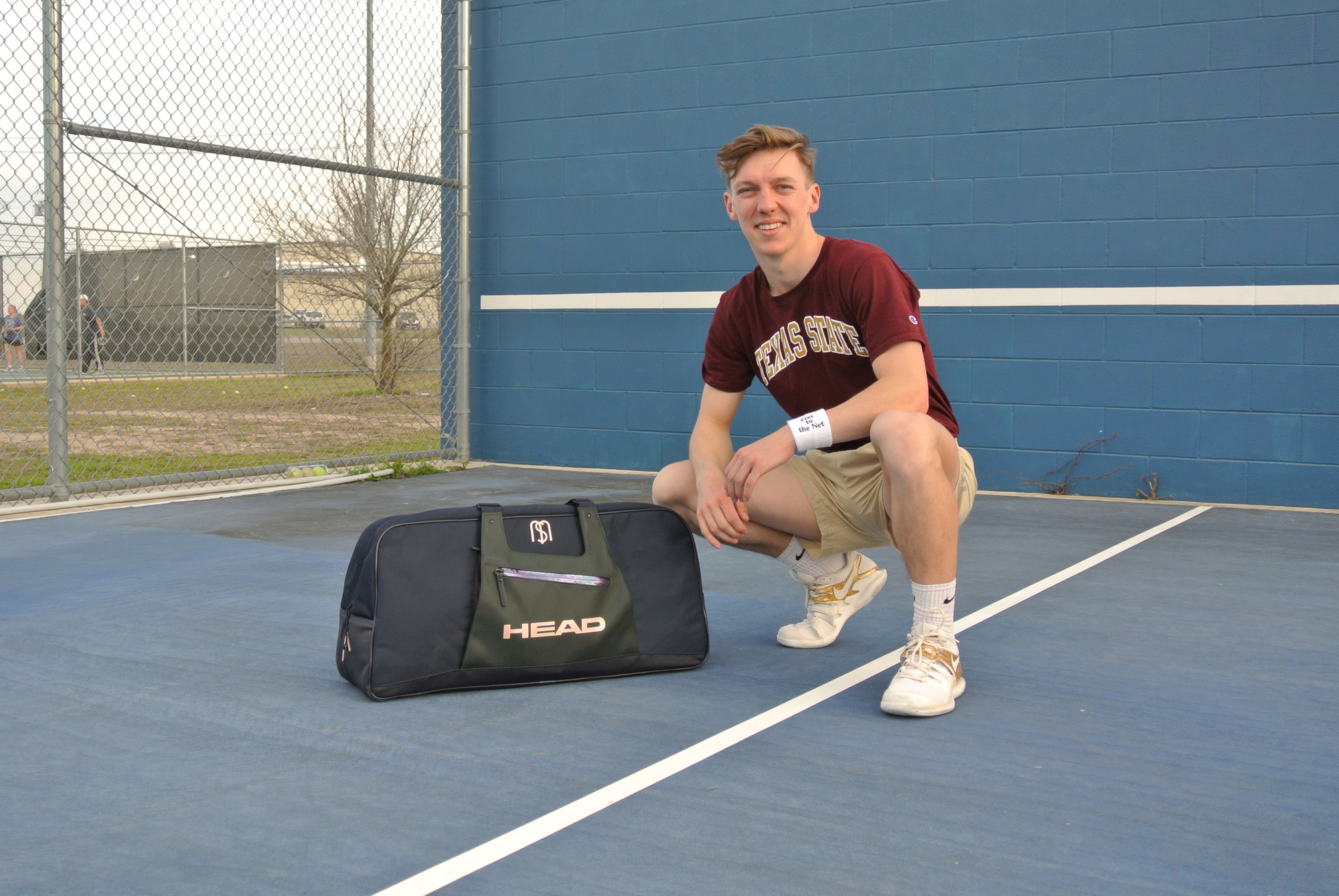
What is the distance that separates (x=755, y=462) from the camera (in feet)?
8.55

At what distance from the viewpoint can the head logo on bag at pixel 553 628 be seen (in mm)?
2625

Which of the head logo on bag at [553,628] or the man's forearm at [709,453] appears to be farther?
the man's forearm at [709,453]

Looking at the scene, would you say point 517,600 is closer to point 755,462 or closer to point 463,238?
point 755,462

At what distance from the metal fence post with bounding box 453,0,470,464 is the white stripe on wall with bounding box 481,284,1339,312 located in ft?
3.33

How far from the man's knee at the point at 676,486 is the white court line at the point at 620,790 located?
575 millimetres

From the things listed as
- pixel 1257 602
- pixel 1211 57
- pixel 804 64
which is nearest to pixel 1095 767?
pixel 1257 602

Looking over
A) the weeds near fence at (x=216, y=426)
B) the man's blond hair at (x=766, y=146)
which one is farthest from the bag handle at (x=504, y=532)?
the weeds near fence at (x=216, y=426)

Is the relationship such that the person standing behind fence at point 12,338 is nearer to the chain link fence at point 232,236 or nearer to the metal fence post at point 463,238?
the chain link fence at point 232,236

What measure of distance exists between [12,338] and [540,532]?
980cm

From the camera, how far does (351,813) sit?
1.96 m

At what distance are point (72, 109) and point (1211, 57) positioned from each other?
537 centimetres

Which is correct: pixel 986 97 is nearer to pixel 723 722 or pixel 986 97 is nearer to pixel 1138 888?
pixel 723 722

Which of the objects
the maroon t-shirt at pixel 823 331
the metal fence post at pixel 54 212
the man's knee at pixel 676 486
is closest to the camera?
the maroon t-shirt at pixel 823 331

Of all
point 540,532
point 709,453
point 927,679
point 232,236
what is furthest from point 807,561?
point 232,236
